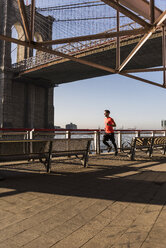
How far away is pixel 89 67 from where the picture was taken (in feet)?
108

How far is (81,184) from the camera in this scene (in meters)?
3.35

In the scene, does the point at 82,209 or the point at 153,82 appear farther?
the point at 153,82

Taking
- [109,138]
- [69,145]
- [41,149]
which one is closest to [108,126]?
[109,138]

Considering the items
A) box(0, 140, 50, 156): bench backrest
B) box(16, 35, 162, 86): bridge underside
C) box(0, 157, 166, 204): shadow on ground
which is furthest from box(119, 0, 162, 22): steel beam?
box(16, 35, 162, 86): bridge underside

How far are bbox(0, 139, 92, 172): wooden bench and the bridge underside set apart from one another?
2221cm

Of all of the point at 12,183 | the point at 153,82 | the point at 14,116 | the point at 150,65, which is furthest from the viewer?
the point at 14,116

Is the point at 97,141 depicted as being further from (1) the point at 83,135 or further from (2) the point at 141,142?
(2) the point at 141,142

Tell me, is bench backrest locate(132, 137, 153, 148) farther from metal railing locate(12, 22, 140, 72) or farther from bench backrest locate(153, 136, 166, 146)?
metal railing locate(12, 22, 140, 72)

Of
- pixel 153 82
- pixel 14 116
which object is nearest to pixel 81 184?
pixel 153 82

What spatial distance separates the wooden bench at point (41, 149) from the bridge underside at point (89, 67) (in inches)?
874

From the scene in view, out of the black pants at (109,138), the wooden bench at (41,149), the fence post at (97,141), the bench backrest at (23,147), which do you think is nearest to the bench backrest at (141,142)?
the black pants at (109,138)

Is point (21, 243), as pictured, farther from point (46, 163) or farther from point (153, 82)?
point (153, 82)

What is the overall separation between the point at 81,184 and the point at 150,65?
34.1 meters

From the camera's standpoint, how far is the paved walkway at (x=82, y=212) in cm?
164
